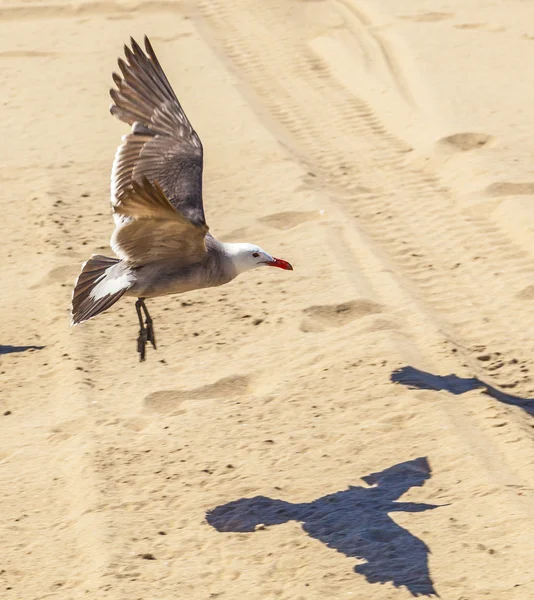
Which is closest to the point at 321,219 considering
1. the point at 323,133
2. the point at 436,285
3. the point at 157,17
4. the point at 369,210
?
the point at 369,210

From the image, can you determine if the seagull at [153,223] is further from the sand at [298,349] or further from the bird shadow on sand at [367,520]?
the bird shadow on sand at [367,520]

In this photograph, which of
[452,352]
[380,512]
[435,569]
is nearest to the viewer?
[435,569]

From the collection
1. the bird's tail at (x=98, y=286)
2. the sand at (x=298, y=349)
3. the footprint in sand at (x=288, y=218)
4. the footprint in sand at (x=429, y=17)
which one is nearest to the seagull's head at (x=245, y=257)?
the bird's tail at (x=98, y=286)

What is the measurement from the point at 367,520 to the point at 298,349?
1.95 m

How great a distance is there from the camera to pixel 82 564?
5387mm

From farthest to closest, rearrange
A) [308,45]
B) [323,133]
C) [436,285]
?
[308,45]
[323,133]
[436,285]

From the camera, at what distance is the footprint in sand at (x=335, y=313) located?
302 inches

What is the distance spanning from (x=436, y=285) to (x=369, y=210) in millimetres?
1442

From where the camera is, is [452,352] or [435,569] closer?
[435,569]

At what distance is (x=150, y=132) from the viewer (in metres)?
7.37

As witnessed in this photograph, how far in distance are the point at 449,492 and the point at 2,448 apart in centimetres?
254

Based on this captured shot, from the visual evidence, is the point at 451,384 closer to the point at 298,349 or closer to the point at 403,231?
the point at 298,349

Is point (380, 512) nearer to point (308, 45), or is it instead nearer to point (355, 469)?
point (355, 469)

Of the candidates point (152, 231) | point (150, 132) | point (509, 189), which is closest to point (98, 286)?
point (152, 231)
